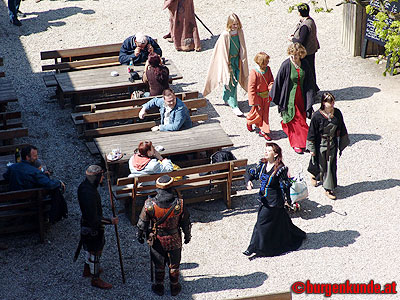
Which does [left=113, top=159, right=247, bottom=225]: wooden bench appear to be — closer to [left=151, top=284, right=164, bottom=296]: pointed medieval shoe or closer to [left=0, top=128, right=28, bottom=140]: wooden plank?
[left=151, top=284, right=164, bottom=296]: pointed medieval shoe

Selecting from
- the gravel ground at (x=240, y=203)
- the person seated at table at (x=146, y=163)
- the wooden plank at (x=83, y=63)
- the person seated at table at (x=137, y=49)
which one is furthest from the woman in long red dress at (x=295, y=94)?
the wooden plank at (x=83, y=63)

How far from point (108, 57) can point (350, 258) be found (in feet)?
24.9

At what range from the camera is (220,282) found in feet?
30.2

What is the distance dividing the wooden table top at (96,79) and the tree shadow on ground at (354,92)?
3.32 meters

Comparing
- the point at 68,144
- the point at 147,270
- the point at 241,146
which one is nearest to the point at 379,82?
the point at 241,146

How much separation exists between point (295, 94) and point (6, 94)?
16.8 feet

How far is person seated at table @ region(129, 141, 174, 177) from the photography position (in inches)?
401

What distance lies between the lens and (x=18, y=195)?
9.55 m

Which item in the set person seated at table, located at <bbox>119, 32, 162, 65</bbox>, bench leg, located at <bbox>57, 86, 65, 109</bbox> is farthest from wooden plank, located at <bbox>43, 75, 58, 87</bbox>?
person seated at table, located at <bbox>119, 32, 162, 65</bbox>

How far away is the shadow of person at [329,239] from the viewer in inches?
389

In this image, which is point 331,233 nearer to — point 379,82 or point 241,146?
point 241,146

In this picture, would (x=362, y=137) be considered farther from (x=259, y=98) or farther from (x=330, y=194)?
(x=330, y=194)

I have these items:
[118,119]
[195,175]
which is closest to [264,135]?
[195,175]

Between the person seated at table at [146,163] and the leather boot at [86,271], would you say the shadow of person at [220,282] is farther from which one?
the person seated at table at [146,163]
